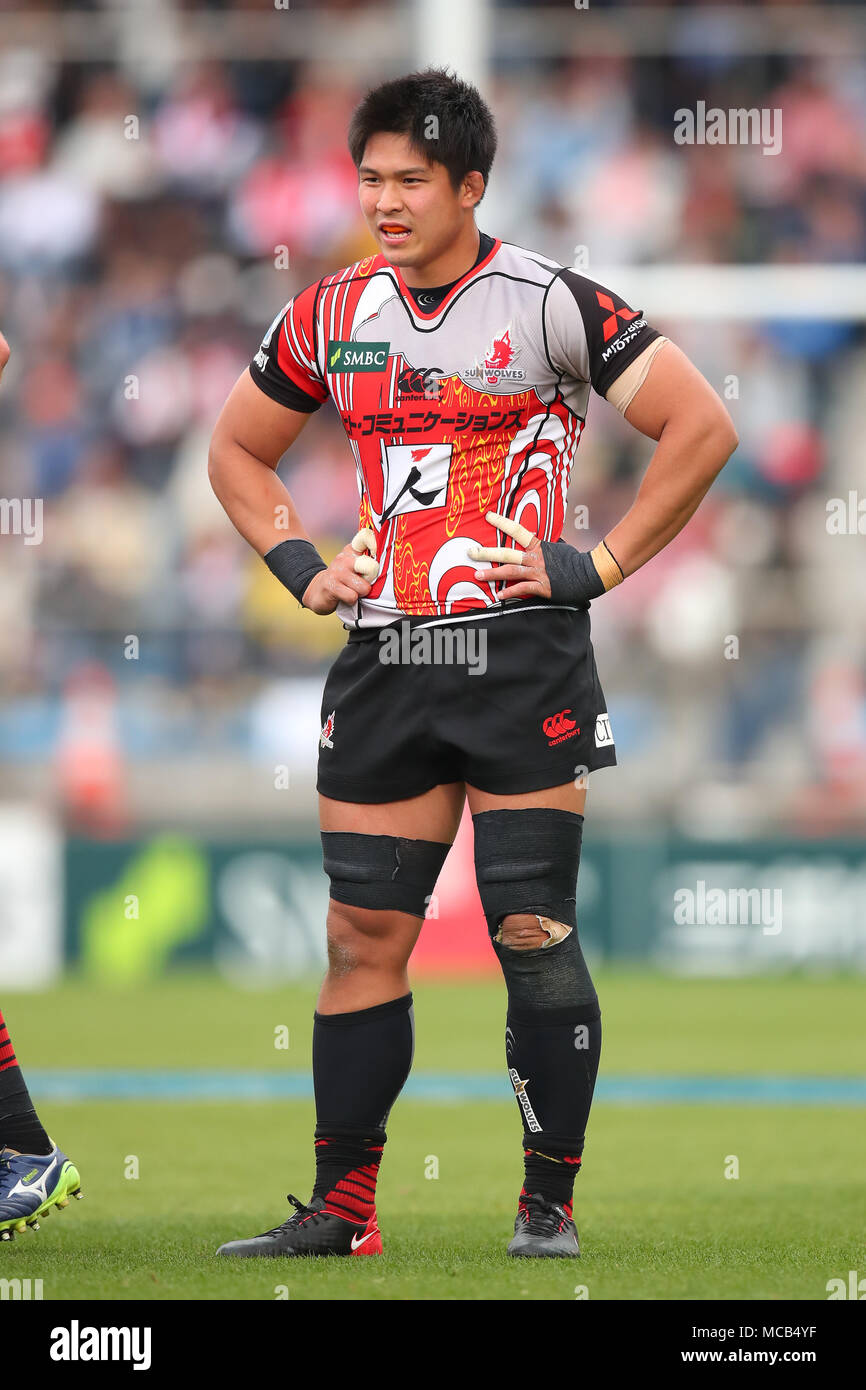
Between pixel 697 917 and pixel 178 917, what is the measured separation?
296 cm

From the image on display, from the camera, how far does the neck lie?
4000mm

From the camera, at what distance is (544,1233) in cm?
398

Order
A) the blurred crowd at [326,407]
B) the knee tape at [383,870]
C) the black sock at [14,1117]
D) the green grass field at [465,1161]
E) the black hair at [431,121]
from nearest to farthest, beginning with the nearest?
the green grass field at [465,1161], the black hair at [431,121], the knee tape at [383,870], the black sock at [14,1117], the blurred crowd at [326,407]

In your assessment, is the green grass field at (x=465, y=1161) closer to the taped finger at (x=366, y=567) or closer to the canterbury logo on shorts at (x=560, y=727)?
the canterbury logo on shorts at (x=560, y=727)

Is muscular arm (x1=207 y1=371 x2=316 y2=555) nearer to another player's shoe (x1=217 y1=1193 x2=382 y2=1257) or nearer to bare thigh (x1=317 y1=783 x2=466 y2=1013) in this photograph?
bare thigh (x1=317 y1=783 x2=466 y2=1013)

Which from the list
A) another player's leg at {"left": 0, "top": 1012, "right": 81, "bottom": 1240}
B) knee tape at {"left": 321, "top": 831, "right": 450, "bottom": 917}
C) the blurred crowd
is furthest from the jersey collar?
the blurred crowd

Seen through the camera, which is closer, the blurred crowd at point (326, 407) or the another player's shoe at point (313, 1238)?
the another player's shoe at point (313, 1238)

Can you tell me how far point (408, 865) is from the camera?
13.2ft

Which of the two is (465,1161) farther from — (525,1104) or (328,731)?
(328,731)

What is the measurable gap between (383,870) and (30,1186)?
0.99 metres

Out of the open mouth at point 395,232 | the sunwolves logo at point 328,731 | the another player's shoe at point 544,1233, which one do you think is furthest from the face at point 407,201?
the another player's shoe at point 544,1233

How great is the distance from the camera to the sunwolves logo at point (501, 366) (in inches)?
155

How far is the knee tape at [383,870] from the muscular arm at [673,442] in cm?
72

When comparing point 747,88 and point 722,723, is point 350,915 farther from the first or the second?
point 747,88
